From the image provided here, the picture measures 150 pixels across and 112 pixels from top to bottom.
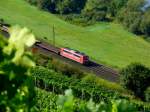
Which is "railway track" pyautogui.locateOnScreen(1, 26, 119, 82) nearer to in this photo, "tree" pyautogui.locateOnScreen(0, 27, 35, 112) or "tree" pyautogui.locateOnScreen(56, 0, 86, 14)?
"tree" pyautogui.locateOnScreen(56, 0, 86, 14)

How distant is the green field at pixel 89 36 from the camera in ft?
320

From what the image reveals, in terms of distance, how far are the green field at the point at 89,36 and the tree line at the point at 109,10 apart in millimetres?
3026

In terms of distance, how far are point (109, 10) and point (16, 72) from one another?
12780 cm

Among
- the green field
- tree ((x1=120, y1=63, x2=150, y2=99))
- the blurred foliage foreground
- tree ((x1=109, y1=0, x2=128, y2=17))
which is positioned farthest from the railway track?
the blurred foliage foreground

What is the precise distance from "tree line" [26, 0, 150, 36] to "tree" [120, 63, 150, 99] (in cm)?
5472

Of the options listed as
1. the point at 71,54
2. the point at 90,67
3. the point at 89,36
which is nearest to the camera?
the point at 90,67

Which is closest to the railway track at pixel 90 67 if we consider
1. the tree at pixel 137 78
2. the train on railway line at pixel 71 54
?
the train on railway line at pixel 71 54

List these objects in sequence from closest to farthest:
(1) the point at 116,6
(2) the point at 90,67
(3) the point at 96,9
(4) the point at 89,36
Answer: (2) the point at 90,67 < (4) the point at 89,36 < (3) the point at 96,9 < (1) the point at 116,6

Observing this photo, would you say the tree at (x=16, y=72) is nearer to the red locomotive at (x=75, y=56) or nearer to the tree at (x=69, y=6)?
the red locomotive at (x=75, y=56)

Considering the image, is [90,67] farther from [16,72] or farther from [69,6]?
[16,72]

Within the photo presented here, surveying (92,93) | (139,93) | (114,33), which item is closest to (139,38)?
(114,33)

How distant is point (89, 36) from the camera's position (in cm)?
10962

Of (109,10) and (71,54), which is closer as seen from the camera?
(71,54)

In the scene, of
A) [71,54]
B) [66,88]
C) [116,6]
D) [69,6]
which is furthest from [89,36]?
[66,88]
